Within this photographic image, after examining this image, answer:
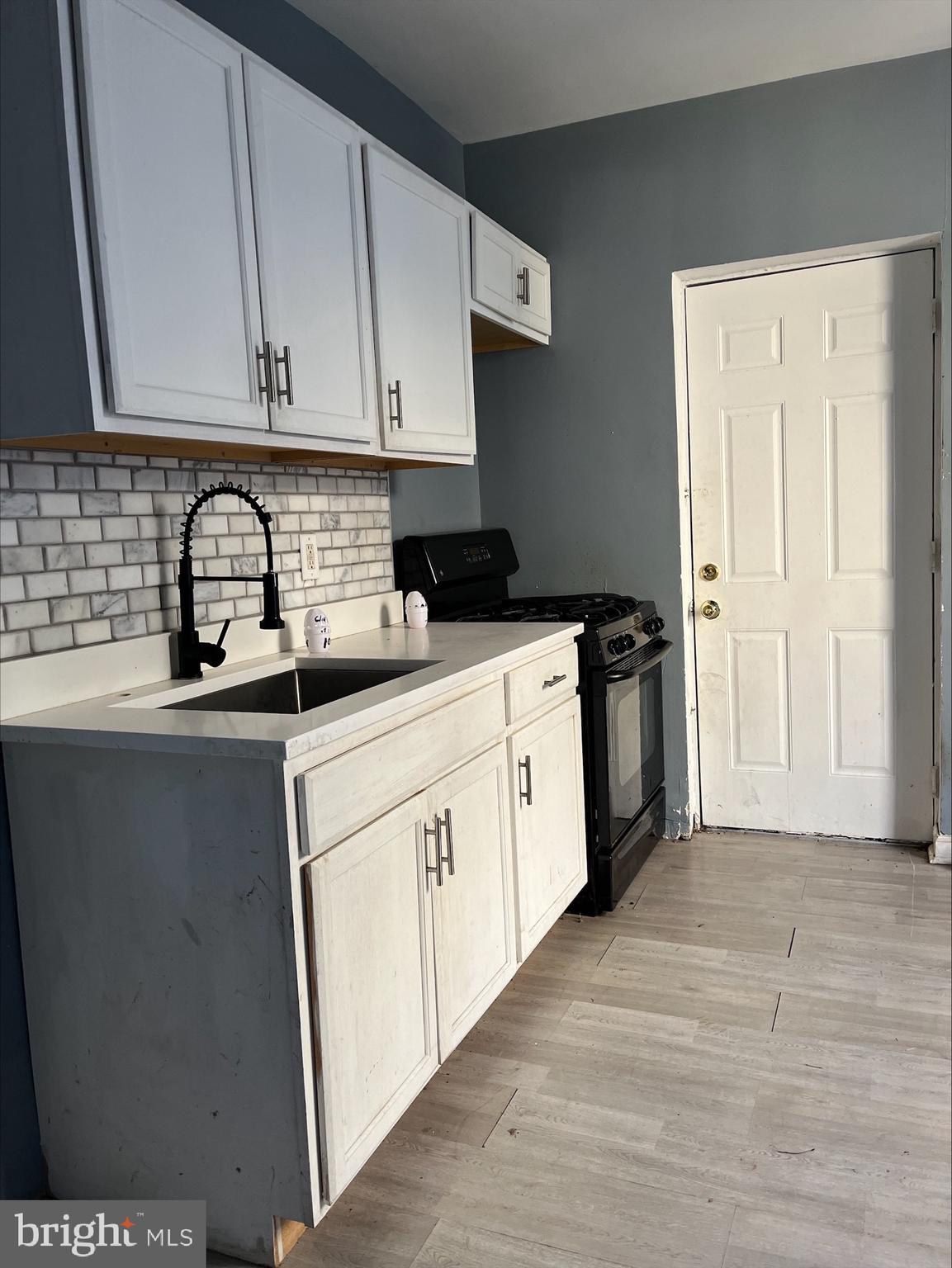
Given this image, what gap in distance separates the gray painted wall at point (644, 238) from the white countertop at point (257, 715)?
127 centimetres

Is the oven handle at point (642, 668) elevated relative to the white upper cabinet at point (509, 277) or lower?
lower

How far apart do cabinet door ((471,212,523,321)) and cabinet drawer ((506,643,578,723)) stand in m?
1.16

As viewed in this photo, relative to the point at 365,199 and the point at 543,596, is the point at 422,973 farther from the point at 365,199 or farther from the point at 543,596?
the point at 543,596

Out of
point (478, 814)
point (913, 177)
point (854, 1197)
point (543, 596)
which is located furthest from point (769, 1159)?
point (913, 177)

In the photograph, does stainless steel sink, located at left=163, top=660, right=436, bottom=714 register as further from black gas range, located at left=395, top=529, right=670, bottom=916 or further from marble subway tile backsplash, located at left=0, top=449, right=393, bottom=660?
black gas range, located at left=395, top=529, right=670, bottom=916

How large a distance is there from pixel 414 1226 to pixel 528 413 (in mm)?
2789

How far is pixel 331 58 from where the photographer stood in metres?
2.79

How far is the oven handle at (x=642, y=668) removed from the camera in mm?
2908

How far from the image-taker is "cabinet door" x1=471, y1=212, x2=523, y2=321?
298 centimetres

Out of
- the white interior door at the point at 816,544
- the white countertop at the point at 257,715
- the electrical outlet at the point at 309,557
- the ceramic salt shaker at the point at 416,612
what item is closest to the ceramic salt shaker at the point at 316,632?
the white countertop at the point at 257,715

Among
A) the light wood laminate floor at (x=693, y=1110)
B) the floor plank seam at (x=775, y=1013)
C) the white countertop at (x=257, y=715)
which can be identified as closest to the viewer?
the white countertop at (x=257, y=715)

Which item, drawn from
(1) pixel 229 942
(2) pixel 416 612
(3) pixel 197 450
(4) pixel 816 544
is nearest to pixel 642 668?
(2) pixel 416 612

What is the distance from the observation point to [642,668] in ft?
10.3

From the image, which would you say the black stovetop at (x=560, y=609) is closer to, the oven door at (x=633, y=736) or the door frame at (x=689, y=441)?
the oven door at (x=633, y=736)
